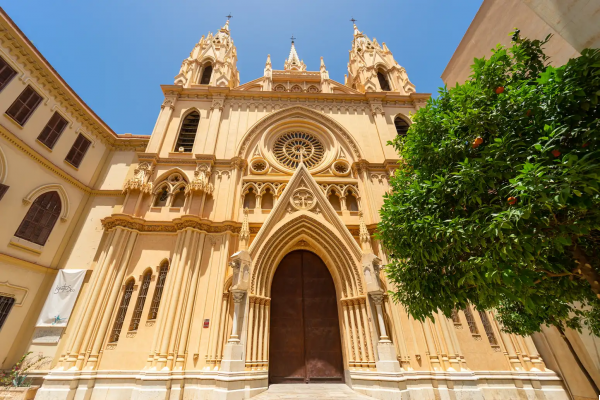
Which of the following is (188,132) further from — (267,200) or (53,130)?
(267,200)

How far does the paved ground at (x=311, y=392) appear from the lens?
8.39 metres

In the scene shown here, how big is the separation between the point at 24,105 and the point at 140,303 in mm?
10613

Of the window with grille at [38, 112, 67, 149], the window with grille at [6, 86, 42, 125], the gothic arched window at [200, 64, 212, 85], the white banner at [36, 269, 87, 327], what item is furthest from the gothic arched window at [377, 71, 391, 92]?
the white banner at [36, 269, 87, 327]

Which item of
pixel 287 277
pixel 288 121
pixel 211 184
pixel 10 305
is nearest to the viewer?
pixel 10 305

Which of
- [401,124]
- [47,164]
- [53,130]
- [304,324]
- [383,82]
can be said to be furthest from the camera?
[383,82]

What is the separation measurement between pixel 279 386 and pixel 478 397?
7638 millimetres

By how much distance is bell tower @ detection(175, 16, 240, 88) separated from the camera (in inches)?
763

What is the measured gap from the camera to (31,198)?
11328mm

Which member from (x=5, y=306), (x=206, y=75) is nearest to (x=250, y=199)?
(x=5, y=306)

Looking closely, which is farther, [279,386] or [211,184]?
[211,184]

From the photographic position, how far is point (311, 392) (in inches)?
358

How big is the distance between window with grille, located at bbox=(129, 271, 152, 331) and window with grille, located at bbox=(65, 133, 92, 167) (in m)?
7.84

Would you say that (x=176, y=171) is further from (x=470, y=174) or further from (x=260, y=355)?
(x=470, y=174)

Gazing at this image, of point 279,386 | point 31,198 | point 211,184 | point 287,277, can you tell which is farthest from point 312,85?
point 279,386
